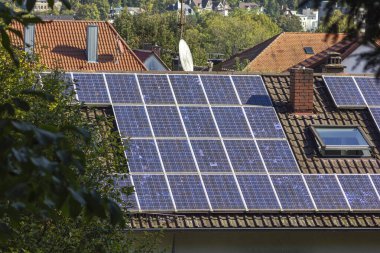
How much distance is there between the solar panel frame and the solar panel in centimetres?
411

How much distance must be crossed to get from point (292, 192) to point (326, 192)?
0.55 m

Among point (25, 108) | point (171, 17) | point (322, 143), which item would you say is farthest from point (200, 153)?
point (171, 17)

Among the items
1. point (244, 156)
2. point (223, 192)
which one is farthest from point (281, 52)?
point (223, 192)

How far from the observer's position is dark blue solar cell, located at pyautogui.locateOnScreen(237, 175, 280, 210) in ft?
66.4

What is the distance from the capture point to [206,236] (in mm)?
19922

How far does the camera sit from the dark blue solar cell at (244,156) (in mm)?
21250

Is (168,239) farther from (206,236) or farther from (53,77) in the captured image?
(53,77)

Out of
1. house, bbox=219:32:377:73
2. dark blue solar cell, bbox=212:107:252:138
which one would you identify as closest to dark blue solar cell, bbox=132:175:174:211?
dark blue solar cell, bbox=212:107:252:138

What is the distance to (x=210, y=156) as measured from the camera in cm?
2152

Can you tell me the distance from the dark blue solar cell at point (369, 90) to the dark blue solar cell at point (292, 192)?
3.10 meters

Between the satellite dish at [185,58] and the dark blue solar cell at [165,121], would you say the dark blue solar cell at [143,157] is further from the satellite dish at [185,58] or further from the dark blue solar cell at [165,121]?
the satellite dish at [185,58]

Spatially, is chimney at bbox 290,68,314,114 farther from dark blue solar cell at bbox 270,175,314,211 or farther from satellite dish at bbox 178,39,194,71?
satellite dish at bbox 178,39,194,71

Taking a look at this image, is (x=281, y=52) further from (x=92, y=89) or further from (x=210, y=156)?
(x=210, y=156)

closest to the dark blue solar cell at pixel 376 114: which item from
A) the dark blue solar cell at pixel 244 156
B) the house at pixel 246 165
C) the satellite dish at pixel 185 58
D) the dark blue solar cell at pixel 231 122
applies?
the house at pixel 246 165
